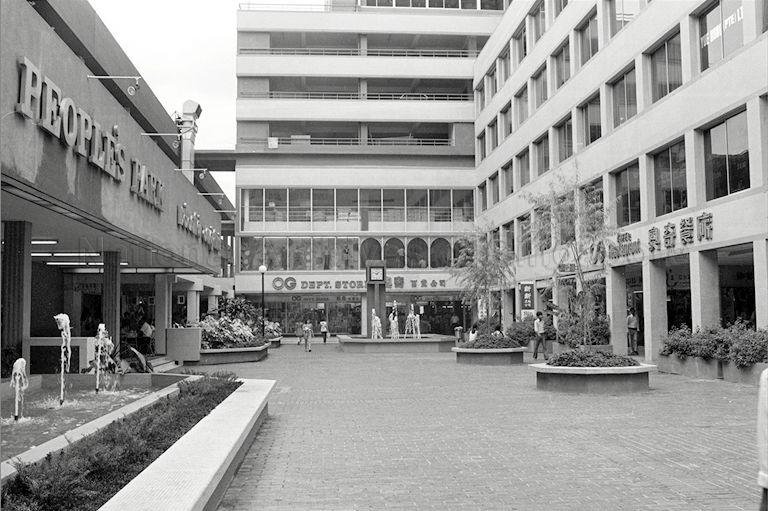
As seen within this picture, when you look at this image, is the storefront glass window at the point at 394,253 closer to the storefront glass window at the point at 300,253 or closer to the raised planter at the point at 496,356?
the storefront glass window at the point at 300,253

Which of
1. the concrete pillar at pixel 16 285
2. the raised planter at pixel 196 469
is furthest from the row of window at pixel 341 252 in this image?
the raised planter at pixel 196 469

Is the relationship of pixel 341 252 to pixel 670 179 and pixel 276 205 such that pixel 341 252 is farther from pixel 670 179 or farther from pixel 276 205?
pixel 670 179

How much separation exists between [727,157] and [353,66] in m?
38.9

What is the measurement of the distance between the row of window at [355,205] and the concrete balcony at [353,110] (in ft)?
17.2

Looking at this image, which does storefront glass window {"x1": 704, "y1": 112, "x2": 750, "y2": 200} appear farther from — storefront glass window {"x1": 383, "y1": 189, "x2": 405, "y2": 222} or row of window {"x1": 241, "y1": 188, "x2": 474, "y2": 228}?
storefront glass window {"x1": 383, "y1": 189, "x2": 405, "y2": 222}

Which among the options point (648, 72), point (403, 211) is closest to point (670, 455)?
point (648, 72)

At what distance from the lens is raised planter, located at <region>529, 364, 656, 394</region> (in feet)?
52.7

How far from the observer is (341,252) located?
5628cm

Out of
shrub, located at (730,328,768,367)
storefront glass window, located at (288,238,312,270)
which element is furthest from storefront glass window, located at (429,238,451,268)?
shrub, located at (730,328,768,367)

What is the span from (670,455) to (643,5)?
2223cm

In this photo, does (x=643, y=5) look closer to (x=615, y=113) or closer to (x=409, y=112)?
(x=615, y=113)

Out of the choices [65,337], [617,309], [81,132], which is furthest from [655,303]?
[81,132]

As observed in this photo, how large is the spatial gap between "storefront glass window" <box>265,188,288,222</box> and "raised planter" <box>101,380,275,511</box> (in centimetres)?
4618

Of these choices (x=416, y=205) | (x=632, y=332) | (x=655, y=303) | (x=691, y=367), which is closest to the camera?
(x=691, y=367)
